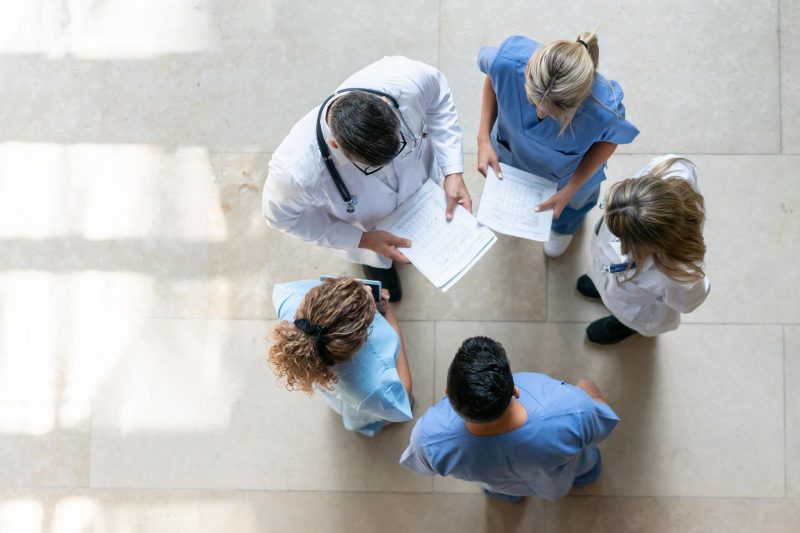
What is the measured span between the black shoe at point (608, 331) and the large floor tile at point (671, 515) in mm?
707

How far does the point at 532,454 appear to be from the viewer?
6.24ft

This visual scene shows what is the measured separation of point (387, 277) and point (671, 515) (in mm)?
1633

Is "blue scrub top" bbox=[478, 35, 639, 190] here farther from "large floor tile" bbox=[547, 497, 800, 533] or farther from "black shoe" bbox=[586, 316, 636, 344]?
"large floor tile" bbox=[547, 497, 800, 533]

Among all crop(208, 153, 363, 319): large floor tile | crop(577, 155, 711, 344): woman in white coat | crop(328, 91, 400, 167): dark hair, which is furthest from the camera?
crop(208, 153, 363, 319): large floor tile

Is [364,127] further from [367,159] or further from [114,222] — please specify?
[114,222]

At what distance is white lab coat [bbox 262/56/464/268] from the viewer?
1938 mm

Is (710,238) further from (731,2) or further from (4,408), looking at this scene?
(4,408)

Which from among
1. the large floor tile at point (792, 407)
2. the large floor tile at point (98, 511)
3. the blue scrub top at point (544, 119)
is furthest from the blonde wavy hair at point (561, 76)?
the large floor tile at point (98, 511)

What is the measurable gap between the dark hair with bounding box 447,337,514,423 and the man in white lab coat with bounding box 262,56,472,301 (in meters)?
0.60

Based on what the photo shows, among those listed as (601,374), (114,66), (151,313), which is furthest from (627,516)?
(114,66)

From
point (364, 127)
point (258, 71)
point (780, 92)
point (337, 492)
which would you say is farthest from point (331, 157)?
point (780, 92)

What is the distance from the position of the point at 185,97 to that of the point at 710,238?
2561 mm

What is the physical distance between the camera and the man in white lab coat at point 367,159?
174 cm

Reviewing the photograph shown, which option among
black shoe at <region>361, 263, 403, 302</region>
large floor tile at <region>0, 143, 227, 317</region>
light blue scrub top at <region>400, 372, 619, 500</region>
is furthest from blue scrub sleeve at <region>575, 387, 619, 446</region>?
large floor tile at <region>0, 143, 227, 317</region>
